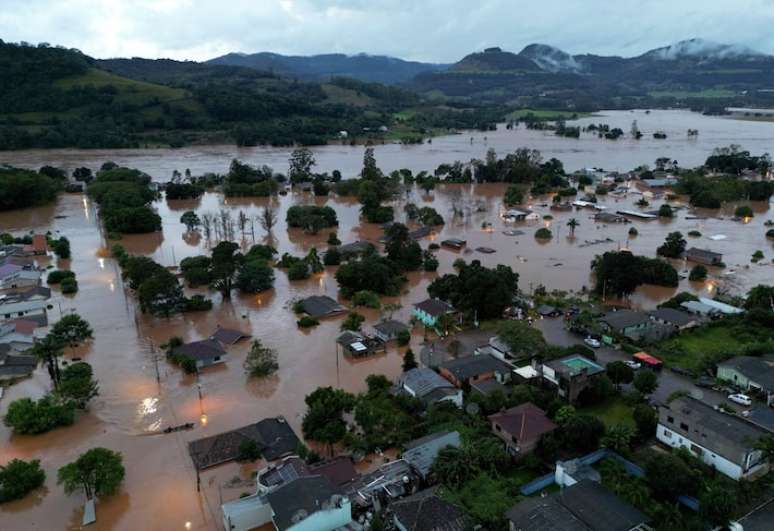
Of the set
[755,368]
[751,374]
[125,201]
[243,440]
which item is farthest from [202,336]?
[125,201]

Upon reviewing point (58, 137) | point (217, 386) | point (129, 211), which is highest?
point (58, 137)

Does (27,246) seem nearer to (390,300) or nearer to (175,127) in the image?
(390,300)

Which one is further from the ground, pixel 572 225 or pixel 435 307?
pixel 572 225

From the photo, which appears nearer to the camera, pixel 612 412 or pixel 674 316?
pixel 612 412

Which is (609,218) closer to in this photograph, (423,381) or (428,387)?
(423,381)

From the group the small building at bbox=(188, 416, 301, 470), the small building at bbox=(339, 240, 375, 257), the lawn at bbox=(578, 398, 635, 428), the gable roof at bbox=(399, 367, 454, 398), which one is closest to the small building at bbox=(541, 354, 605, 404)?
the lawn at bbox=(578, 398, 635, 428)

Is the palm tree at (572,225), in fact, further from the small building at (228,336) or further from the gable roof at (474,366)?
the small building at (228,336)

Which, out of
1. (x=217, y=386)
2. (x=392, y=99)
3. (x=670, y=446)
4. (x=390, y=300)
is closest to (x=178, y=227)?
(x=390, y=300)

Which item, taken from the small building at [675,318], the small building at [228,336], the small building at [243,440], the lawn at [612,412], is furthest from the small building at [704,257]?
the small building at [243,440]
